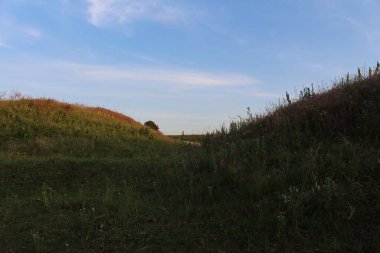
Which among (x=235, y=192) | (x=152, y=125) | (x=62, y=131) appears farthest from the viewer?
(x=152, y=125)

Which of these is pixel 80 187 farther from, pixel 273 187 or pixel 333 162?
pixel 333 162

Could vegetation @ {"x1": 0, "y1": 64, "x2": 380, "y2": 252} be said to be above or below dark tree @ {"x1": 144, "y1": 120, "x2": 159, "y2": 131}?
below

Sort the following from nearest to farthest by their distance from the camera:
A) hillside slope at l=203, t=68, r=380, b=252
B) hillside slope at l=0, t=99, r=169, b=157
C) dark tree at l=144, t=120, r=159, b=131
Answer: hillside slope at l=203, t=68, r=380, b=252 → hillside slope at l=0, t=99, r=169, b=157 → dark tree at l=144, t=120, r=159, b=131

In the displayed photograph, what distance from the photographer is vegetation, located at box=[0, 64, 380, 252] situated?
5156 mm

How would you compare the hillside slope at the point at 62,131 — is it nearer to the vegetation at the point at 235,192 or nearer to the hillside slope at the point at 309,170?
the vegetation at the point at 235,192

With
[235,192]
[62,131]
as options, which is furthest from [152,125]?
[235,192]

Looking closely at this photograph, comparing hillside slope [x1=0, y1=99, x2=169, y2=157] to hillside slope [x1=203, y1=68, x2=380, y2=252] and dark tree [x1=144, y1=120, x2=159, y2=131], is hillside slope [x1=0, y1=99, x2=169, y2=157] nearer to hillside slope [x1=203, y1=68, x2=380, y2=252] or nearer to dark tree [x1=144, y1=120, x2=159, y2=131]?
dark tree [x1=144, y1=120, x2=159, y2=131]

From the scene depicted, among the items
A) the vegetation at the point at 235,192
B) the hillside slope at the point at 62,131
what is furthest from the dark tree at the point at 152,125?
the vegetation at the point at 235,192

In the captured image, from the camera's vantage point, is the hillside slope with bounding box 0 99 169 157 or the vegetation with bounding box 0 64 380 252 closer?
the vegetation with bounding box 0 64 380 252

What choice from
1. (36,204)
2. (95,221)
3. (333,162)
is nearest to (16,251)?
(95,221)

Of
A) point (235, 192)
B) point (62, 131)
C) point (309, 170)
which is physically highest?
point (62, 131)

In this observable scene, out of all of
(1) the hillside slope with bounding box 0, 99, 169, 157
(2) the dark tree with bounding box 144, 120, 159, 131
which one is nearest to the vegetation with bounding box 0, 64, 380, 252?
(1) the hillside slope with bounding box 0, 99, 169, 157

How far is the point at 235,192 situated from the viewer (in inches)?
262

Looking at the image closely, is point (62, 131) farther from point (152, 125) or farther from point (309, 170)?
point (309, 170)
